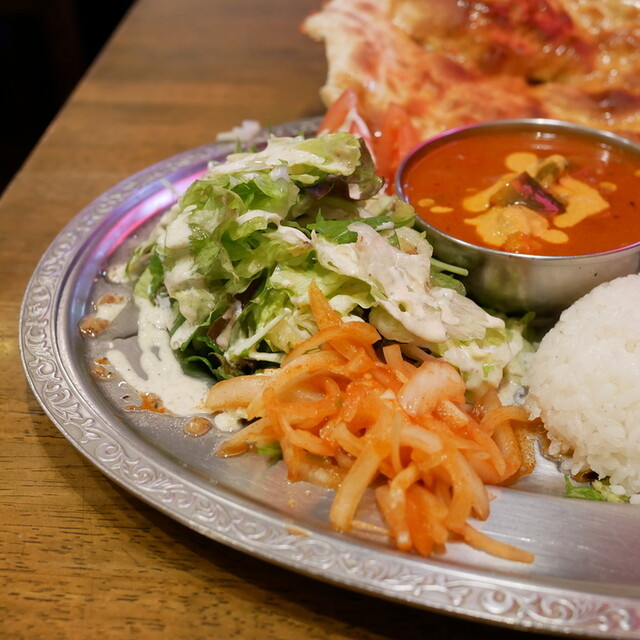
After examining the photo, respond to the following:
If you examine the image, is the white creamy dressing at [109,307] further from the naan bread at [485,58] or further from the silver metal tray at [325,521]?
the naan bread at [485,58]

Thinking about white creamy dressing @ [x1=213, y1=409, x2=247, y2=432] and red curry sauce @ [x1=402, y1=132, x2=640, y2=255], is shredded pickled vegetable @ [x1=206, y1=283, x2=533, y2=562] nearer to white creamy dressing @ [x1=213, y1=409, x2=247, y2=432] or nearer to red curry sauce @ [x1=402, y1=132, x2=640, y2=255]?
white creamy dressing @ [x1=213, y1=409, x2=247, y2=432]

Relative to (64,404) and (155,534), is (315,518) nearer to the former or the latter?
(155,534)

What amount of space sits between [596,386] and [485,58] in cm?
226

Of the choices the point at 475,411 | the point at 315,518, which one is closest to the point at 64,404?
the point at 315,518

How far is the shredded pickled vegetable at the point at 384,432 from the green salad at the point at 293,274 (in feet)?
0.35

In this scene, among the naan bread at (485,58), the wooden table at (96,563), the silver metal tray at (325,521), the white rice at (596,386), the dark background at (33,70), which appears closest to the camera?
the silver metal tray at (325,521)

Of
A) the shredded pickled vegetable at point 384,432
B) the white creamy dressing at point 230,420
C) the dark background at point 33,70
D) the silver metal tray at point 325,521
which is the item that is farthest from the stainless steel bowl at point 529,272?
the dark background at point 33,70

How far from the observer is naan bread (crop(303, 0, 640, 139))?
11.4 feet

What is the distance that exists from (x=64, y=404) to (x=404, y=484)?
1.06 m

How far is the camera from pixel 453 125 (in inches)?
134

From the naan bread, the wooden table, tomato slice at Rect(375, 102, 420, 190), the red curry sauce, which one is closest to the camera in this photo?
the wooden table

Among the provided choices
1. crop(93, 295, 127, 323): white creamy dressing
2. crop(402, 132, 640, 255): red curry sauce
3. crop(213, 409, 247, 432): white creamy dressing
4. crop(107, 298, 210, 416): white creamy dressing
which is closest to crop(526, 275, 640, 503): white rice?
crop(402, 132, 640, 255): red curry sauce

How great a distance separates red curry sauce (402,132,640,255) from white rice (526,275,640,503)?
268 mm

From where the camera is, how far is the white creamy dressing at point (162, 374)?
2322mm
